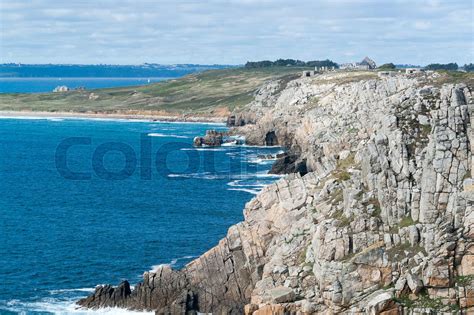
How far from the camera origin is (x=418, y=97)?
61531 mm

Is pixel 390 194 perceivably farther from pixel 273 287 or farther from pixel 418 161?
pixel 273 287

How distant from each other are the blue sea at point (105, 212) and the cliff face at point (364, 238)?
8655mm

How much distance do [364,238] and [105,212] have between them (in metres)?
55.8

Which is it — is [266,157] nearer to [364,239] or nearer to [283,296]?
[364,239]

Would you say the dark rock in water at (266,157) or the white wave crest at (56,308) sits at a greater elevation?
the dark rock in water at (266,157)

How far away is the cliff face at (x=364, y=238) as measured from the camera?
2093 inches

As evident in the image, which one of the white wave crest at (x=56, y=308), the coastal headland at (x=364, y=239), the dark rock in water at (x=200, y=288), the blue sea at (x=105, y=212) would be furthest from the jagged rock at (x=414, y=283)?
the blue sea at (x=105, y=212)

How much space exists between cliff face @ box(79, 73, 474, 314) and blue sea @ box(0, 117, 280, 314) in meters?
8.66

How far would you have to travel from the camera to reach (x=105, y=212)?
351ft

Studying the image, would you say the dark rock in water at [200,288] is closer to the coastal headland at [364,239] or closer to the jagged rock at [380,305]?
the coastal headland at [364,239]

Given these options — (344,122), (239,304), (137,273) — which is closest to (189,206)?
(344,122)

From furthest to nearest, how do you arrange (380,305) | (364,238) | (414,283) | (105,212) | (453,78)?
(453,78) < (105,212) < (364,238) < (414,283) < (380,305)

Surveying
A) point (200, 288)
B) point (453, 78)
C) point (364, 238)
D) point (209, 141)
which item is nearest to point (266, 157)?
point (209, 141)

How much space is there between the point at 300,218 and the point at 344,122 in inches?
2157
